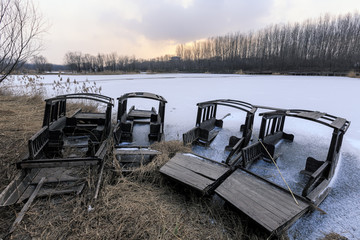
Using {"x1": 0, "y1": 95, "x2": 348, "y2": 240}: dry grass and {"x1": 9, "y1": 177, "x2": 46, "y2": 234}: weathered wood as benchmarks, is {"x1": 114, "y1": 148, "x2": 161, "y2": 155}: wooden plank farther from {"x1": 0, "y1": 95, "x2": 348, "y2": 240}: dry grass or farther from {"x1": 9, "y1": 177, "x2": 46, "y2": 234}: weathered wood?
{"x1": 9, "y1": 177, "x2": 46, "y2": 234}: weathered wood

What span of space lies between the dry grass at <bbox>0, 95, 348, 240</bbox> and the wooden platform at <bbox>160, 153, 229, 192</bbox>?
0.82 feet

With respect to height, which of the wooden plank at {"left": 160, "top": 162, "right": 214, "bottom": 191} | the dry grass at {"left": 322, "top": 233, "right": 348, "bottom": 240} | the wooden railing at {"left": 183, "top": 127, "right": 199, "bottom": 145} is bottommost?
the dry grass at {"left": 322, "top": 233, "right": 348, "bottom": 240}

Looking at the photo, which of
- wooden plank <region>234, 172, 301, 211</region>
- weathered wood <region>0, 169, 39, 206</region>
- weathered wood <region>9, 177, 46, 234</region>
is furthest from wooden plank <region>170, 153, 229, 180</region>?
weathered wood <region>0, 169, 39, 206</region>

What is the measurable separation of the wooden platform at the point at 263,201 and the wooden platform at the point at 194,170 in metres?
0.28

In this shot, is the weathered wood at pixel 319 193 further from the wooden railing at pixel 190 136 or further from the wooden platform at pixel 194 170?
the wooden railing at pixel 190 136

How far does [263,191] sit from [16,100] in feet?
42.5

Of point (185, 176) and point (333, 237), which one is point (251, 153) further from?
point (333, 237)

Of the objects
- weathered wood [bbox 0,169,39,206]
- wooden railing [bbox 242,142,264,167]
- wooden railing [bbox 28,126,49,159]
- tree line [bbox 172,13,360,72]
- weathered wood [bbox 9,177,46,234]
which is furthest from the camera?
tree line [bbox 172,13,360,72]

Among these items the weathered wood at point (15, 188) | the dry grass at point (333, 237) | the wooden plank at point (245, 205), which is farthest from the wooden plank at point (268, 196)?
the weathered wood at point (15, 188)

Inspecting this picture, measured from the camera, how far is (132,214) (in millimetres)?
2816

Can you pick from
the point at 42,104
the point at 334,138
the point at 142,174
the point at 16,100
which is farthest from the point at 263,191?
the point at 16,100

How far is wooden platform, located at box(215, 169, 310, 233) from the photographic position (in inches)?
104

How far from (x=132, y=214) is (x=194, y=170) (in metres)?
1.46

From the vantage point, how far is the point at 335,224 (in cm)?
294
